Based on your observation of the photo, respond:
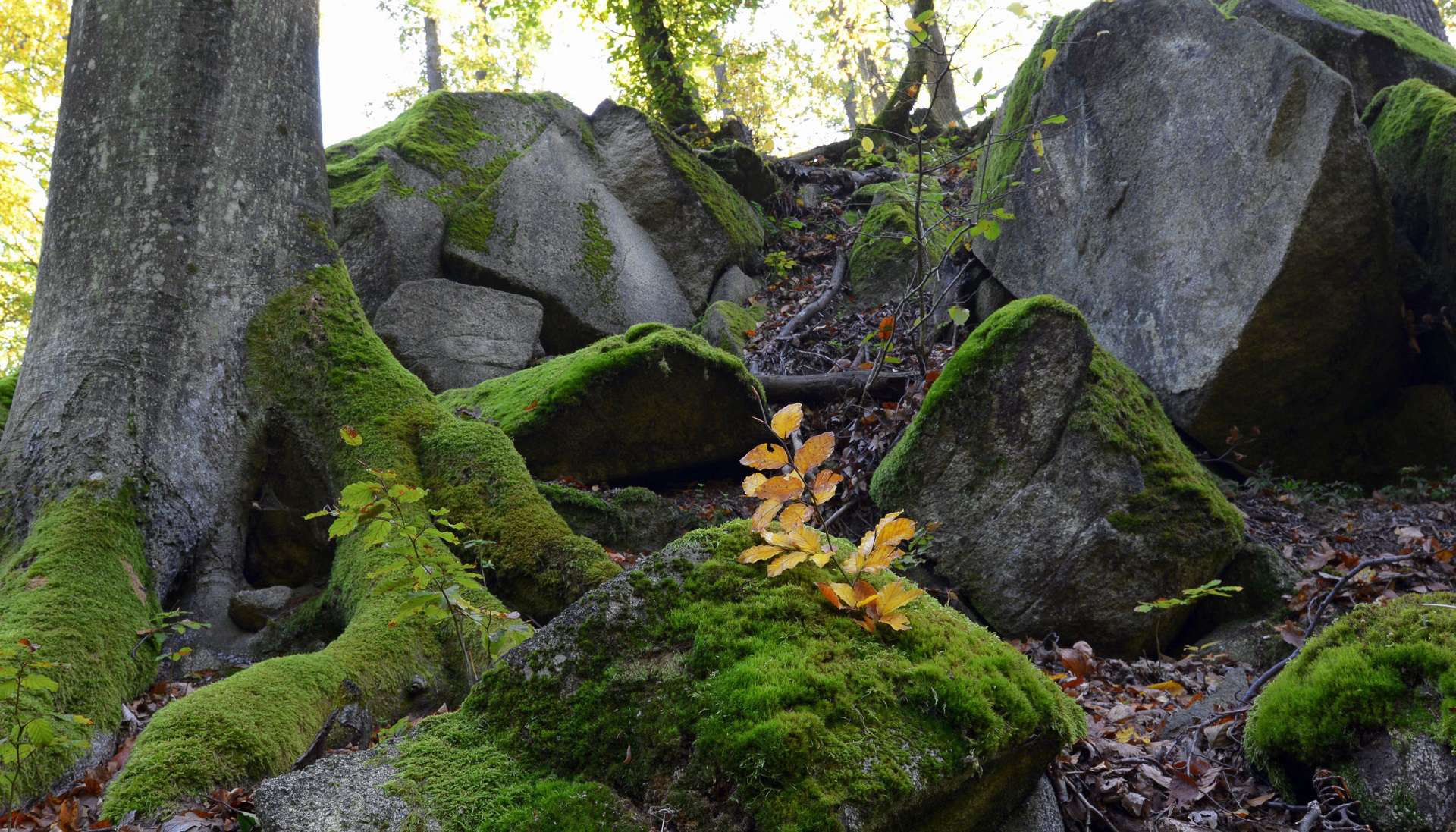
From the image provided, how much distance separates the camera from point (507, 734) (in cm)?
Result: 228

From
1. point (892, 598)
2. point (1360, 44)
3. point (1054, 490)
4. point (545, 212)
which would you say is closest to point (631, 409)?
point (1054, 490)

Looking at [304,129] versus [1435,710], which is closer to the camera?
[1435,710]

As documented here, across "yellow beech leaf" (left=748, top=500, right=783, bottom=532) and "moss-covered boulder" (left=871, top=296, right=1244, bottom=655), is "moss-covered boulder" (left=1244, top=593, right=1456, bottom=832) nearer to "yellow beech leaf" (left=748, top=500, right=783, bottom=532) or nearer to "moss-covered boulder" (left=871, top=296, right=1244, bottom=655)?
"yellow beech leaf" (left=748, top=500, right=783, bottom=532)

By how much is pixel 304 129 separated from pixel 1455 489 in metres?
7.40

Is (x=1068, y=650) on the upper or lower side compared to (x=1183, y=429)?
lower

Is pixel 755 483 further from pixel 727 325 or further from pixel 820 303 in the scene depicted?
pixel 820 303

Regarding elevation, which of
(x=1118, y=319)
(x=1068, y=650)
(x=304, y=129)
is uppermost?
(x=304, y=129)

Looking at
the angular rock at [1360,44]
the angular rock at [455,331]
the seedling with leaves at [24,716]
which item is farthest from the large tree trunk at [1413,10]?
the seedling with leaves at [24,716]

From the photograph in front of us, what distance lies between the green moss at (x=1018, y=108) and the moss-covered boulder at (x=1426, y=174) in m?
2.35

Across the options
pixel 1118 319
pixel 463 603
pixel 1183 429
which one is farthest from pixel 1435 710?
pixel 1118 319

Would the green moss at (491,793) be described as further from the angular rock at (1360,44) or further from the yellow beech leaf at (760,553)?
the angular rock at (1360,44)

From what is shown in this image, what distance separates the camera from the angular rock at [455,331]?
7.57 m

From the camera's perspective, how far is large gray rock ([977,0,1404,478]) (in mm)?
5750

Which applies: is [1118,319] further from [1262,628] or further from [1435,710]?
[1435,710]
